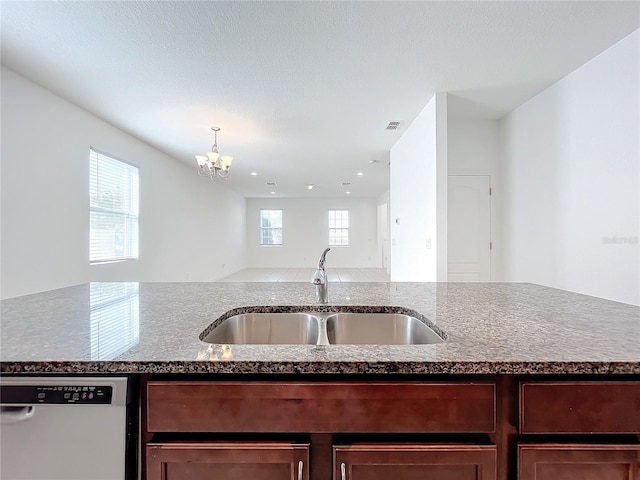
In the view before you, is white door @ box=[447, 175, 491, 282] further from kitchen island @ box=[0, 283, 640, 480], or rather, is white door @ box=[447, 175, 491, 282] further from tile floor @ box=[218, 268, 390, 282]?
tile floor @ box=[218, 268, 390, 282]

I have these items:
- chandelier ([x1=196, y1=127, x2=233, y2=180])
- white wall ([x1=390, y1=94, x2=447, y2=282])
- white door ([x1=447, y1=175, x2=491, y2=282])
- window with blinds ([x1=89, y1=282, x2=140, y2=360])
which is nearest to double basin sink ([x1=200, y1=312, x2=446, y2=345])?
window with blinds ([x1=89, y1=282, x2=140, y2=360])

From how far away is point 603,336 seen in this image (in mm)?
845

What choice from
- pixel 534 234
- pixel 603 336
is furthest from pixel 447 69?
pixel 603 336

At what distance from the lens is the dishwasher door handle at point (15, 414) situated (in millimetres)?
678

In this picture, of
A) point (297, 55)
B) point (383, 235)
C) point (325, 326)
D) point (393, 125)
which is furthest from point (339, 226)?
point (325, 326)

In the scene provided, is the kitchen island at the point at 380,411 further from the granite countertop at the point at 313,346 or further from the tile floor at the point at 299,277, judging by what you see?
the tile floor at the point at 299,277

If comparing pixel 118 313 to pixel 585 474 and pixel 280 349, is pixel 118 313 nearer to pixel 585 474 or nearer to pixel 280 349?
pixel 280 349

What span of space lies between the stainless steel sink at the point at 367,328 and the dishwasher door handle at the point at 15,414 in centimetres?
87

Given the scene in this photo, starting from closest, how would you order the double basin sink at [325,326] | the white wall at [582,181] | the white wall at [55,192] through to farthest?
1. the double basin sink at [325,326]
2. the white wall at [582,181]
3. the white wall at [55,192]

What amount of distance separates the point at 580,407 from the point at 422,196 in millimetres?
3155

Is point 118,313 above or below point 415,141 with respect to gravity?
below

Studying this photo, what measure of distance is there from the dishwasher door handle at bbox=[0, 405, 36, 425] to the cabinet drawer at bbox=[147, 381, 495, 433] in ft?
0.81

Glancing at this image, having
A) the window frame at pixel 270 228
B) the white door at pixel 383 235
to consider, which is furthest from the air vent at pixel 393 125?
the window frame at pixel 270 228

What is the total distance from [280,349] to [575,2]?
2.70 m
